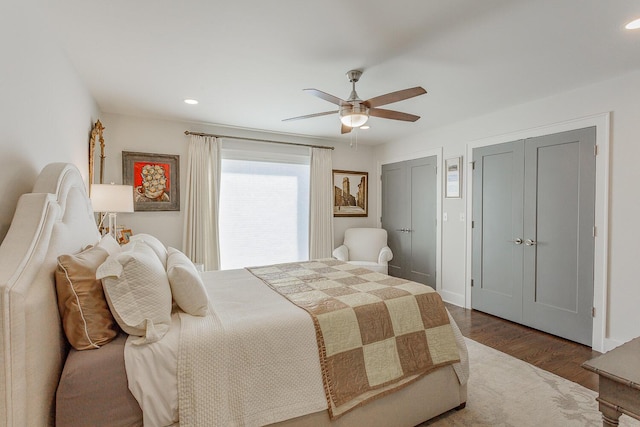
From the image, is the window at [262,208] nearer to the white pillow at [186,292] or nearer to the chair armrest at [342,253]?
the chair armrest at [342,253]

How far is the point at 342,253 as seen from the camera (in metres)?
4.86

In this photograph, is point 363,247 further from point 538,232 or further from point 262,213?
point 538,232

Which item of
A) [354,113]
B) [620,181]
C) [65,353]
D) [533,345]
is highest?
[354,113]

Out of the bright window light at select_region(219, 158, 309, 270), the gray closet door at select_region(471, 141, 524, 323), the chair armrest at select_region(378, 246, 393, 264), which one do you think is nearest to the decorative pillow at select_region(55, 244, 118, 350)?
the bright window light at select_region(219, 158, 309, 270)

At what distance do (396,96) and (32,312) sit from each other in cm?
238

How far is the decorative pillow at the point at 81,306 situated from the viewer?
1294 mm

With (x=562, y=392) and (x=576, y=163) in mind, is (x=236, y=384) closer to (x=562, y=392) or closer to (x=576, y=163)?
(x=562, y=392)

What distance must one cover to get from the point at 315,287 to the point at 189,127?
3.12 meters

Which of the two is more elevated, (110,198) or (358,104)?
(358,104)

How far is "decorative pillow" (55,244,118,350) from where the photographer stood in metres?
1.29

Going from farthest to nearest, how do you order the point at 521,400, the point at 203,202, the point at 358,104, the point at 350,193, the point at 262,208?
the point at 350,193 < the point at 262,208 < the point at 203,202 < the point at 358,104 < the point at 521,400

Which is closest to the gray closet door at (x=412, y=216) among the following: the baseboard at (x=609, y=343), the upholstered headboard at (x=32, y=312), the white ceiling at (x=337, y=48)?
the white ceiling at (x=337, y=48)

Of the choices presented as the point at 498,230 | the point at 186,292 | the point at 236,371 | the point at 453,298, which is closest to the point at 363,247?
the point at 453,298

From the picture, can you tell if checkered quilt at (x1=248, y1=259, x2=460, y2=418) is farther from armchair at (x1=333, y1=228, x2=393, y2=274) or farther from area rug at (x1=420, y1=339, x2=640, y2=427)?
armchair at (x1=333, y1=228, x2=393, y2=274)
